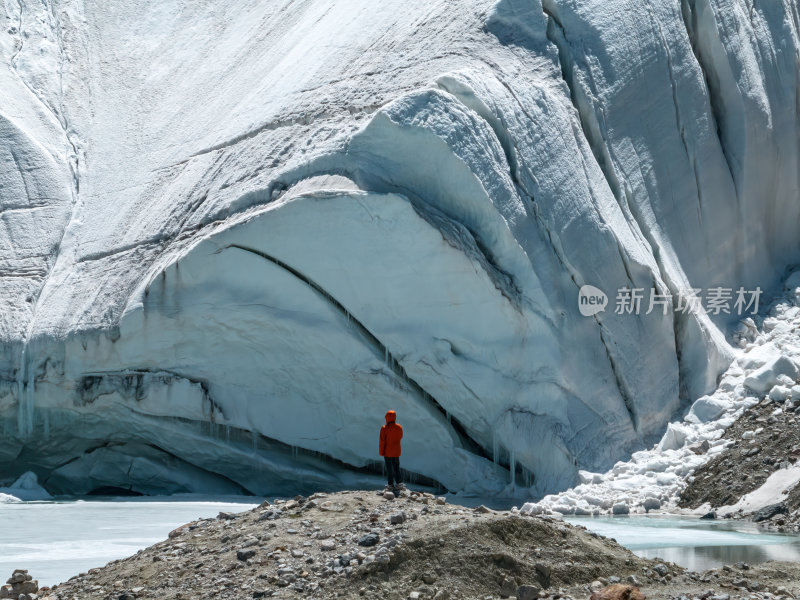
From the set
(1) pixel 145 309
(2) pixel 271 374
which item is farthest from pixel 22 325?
(2) pixel 271 374

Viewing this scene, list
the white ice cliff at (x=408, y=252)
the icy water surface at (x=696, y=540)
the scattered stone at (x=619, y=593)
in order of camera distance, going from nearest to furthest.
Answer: the scattered stone at (x=619, y=593), the icy water surface at (x=696, y=540), the white ice cliff at (x=408, y=252)

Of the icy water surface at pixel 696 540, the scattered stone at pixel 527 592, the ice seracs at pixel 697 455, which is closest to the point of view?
the scattered stone at pixel 527 592

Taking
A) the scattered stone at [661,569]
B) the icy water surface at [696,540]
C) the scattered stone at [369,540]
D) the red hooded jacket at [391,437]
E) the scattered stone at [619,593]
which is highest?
the red hooded jacket at [391,437]

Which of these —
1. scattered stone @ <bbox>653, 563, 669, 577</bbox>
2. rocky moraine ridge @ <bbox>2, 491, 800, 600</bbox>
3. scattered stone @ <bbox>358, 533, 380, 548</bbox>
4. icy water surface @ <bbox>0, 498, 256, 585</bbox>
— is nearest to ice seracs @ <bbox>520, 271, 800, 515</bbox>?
icy water surface @ <bbox>0, 498, 256, 585</bbox>

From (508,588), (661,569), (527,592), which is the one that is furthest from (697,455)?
(527,592)

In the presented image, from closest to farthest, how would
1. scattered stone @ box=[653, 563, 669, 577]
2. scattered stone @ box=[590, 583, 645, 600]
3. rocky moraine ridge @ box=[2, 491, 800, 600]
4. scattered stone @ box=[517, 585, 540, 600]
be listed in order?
scattered stone @ box=[590, 583, 645, 600], scattered stone @ box=[517, 585, 540, 600], rocky moraine ridge @ box=[2, 491, 800, 600], scattered stone @ box=[653, 563, 669, 577]

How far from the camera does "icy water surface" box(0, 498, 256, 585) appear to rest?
7.66 m

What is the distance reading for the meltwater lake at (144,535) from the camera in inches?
301

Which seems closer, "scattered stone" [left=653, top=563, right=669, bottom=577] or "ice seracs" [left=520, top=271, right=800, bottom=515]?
"scattered stone" [left=653, top=563, right=669, bottom=577]

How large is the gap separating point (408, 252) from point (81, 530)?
4058mm

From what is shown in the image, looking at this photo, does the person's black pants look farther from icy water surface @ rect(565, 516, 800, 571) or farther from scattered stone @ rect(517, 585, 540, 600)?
scattered stone @ rect(517, 585, 540, 600)

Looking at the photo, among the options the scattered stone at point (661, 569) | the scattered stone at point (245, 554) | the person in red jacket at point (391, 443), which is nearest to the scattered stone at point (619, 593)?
the scattered stone at point (661, 569)

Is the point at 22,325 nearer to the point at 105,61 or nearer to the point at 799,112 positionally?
the point at 105,61

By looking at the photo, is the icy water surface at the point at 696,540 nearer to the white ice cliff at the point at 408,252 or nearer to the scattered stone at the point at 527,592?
the white ice cliff at the point at 408,252
